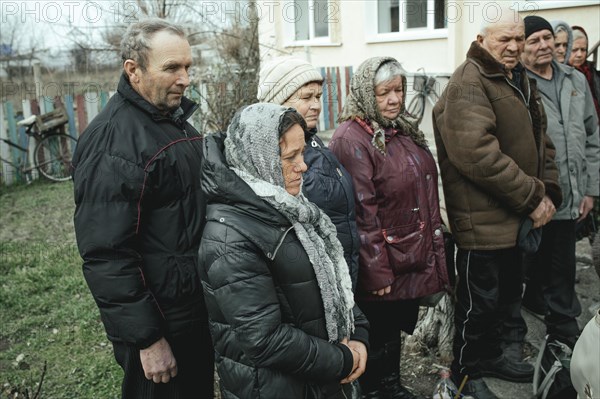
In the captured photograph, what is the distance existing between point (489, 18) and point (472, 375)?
195 cm

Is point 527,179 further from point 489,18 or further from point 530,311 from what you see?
point 530,311

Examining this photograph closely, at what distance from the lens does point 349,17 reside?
31.8 feet

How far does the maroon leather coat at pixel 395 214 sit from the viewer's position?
273cm

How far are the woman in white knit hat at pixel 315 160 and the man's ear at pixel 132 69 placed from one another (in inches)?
29.0

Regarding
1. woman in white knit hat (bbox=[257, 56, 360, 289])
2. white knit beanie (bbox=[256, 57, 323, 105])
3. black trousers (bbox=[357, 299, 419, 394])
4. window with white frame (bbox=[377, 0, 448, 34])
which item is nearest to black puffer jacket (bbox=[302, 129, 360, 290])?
woman in white knit hat (bbox=[257, 56, 360, 289])

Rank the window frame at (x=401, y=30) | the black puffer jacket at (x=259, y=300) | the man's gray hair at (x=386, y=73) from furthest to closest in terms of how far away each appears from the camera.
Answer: the window frame at (x=401, y=30) < the man's gray hair at (x=386, y=73) < the black puffer jacket at (x=259, y=300)

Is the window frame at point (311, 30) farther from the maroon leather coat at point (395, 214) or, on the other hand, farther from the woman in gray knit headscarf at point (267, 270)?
the woman in gray knit headscarf at point (267, 270)

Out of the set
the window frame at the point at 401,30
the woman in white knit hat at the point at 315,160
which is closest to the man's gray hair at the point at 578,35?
the woman in white knit hat at the point at 315,160

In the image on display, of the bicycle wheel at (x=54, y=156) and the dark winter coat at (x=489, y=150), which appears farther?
the bicycle wheel at (x=54, y=156)

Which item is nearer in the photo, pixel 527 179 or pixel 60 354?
pixel 527 179

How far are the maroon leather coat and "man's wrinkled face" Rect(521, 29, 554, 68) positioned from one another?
1.07 m

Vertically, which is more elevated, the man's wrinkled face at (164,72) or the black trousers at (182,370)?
the man's wrinkled face at (164,72)

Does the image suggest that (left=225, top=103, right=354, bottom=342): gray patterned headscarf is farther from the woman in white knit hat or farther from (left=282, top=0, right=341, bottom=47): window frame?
(left=282, top=0, right=341, bottom=47): window frame

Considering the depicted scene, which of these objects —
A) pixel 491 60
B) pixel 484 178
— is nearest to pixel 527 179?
pixel 484 178
